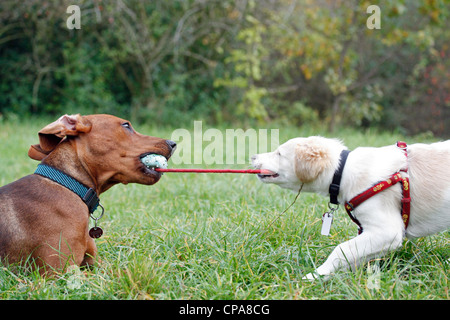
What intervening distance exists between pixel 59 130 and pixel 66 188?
15.4 inches

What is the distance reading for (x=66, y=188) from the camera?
9.98 feet

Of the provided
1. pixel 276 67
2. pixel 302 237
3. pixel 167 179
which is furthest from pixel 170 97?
pixel 302 237

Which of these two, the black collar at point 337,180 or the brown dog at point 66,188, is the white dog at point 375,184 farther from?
the brown dog at point 66,188

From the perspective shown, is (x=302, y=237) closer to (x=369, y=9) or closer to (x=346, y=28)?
(x=369, y=9)

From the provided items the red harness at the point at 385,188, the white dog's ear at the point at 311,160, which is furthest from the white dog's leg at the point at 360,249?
the white dog's ear at the point at 311,160

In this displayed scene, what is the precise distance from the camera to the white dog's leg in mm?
2932

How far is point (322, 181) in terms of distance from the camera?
321cm

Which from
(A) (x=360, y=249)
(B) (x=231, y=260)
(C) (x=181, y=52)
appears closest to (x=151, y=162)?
(B) (x=231, y=260)

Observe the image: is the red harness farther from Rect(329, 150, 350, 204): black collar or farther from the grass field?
the grass field

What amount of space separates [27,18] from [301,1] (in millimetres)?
7406

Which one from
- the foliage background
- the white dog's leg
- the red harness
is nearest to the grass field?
the white dog's leg

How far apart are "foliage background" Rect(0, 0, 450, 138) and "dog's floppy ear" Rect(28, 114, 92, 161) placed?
26.0 ft

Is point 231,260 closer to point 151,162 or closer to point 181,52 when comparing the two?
point 151,162

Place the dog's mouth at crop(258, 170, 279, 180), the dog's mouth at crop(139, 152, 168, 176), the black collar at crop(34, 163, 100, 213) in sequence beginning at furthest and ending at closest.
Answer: the dog's mouth at crop(258, 170, 279, 180), the dog's mouth at crop(139, 152, 168, 176), the black collar at crop(34, 163, 100, 213)
